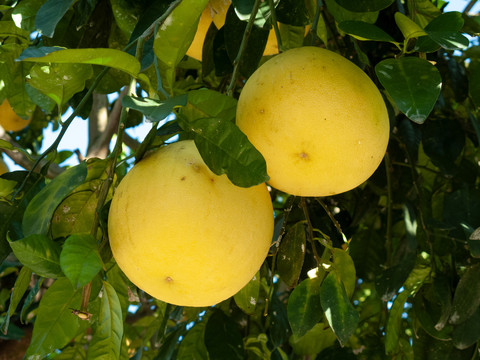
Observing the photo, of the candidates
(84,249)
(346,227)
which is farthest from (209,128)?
(346,227)

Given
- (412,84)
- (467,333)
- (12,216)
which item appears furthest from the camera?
(467,333)

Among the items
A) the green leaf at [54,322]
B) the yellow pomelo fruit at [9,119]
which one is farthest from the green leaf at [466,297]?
the yellow pomelo fruit at [9,119]

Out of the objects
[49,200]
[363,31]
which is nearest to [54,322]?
[49,200]

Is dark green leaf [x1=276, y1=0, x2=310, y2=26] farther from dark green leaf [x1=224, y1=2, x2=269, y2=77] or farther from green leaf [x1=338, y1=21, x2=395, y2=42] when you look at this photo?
green leaf [x1=338, y1=21, x2=395, y2=42]

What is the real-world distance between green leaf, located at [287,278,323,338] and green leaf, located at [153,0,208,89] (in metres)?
0.44

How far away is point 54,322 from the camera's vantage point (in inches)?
34.5

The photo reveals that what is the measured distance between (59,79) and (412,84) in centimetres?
61

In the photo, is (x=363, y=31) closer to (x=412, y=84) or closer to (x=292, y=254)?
(x=412, y=84)

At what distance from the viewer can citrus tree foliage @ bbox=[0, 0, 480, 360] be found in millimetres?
827

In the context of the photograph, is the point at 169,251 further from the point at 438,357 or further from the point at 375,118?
the point at 438,357

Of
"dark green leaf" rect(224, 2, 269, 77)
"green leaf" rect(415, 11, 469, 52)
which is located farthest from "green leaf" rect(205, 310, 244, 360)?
"green leaf" rect(415, 11, 469, 52)

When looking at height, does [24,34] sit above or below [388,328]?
above

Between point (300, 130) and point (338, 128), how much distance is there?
0.18 feet

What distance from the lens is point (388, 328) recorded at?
1332 mm
